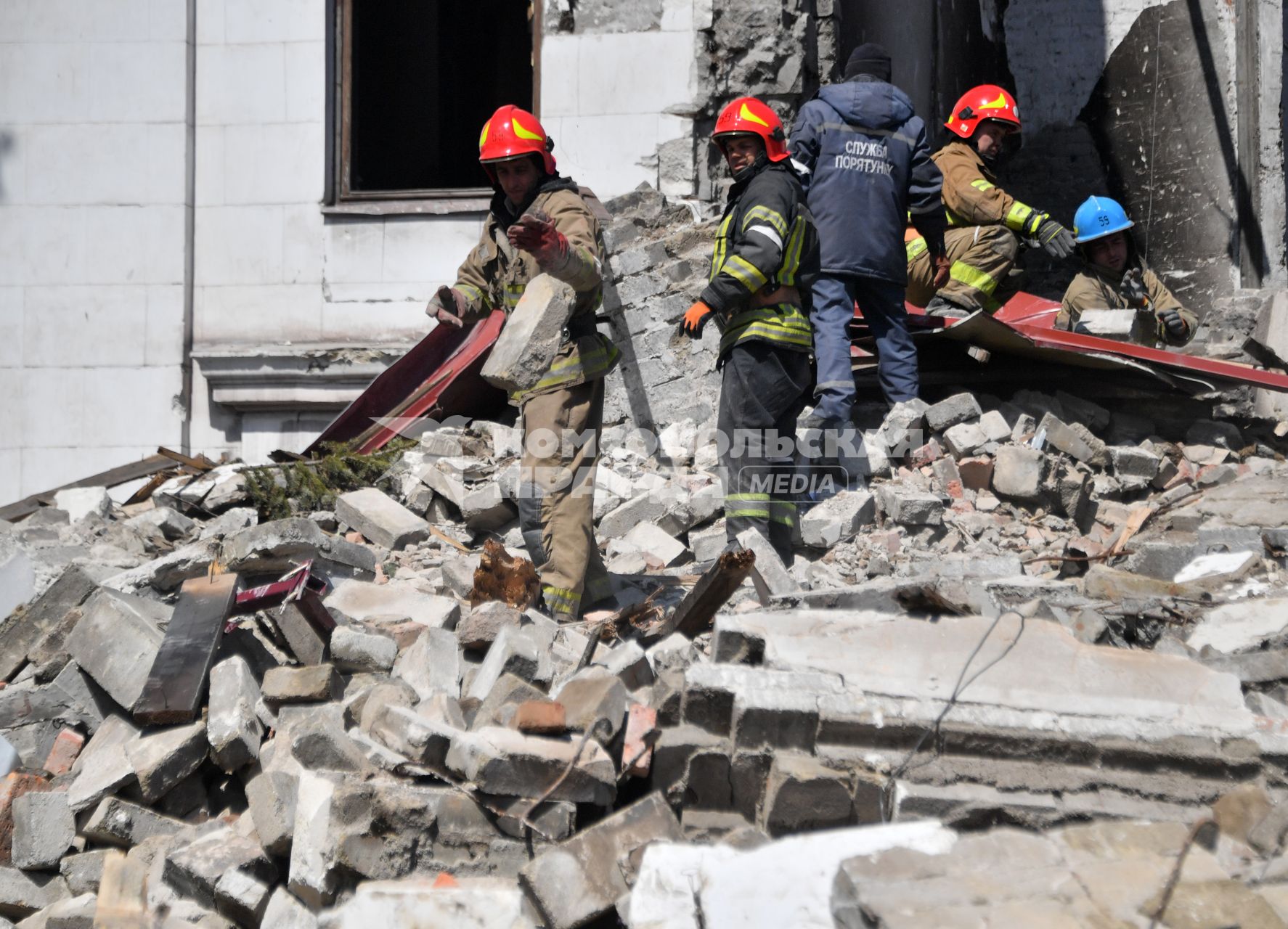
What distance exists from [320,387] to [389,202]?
3.93ft

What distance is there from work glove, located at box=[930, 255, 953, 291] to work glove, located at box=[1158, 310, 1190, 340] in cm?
115

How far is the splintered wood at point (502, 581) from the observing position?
423 centimetres

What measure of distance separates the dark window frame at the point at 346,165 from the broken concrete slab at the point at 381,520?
2417mm

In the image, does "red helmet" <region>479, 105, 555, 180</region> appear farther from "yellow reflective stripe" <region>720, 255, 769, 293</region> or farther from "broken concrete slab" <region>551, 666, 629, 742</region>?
"broken concrete slab" <region>551, 666, 629, 742</region>

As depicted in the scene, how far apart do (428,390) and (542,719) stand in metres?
3.45

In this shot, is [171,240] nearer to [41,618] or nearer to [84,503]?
[84,503]

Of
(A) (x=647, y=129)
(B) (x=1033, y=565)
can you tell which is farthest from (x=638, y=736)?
(A) (x=647, y=129)

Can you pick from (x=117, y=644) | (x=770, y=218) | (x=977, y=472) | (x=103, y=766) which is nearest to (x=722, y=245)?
(x=770, y=218)

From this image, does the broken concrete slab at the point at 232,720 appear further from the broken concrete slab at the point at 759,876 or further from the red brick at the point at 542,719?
the broken concrete slab at the point at 759,876

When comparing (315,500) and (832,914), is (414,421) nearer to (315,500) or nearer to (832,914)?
(315,500)

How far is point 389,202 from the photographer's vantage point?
7129 mm

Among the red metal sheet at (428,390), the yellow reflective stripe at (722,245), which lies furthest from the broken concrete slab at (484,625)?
the red metal sheet at (428,390)

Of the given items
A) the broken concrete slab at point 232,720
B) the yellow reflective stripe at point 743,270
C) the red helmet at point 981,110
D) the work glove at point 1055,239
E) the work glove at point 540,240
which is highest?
the red helmet at point 981,110

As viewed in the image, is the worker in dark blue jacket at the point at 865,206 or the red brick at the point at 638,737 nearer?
the red brick at the point at 638,737
